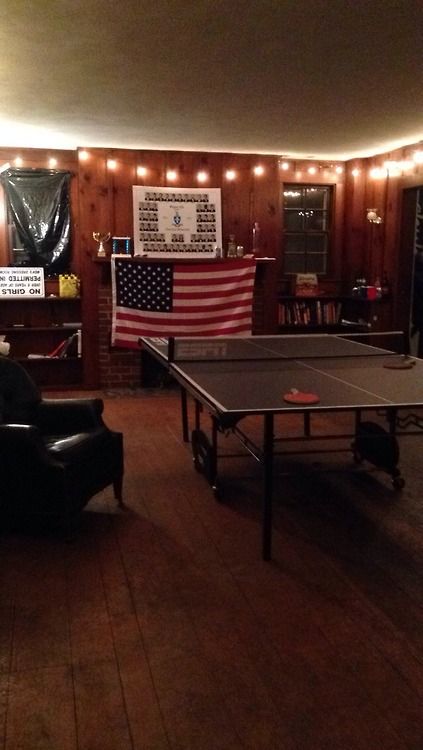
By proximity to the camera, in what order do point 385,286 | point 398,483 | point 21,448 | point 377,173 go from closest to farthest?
1. point 21,448
2. point 398,483
3. point 385,286
4. point 377,173

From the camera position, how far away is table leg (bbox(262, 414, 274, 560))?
2.91m

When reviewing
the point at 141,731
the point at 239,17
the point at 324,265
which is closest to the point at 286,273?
the point at 324,265

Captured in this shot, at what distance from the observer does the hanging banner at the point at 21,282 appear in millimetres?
6922

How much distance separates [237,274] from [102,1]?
13.8 ft

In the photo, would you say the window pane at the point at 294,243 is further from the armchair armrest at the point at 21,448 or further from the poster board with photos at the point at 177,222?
the armchair armrest at the point at 21,448

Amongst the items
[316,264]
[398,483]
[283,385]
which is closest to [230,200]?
[316,264]

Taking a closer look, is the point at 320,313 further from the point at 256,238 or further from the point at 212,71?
the point at 212,71

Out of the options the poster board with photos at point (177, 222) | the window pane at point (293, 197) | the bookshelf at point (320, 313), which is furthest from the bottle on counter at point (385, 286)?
the poster board with photos at point (177, 222)

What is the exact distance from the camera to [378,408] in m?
2.81

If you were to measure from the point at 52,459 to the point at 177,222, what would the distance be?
176 inches

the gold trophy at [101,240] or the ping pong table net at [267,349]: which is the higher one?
the gold trophy at [101,240]

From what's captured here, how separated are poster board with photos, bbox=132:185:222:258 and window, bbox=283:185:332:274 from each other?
1.01 metres

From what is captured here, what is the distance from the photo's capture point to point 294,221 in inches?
312

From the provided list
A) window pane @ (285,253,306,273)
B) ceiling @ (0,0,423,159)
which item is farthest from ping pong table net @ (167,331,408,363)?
window pane @ (285,253,306,273)
